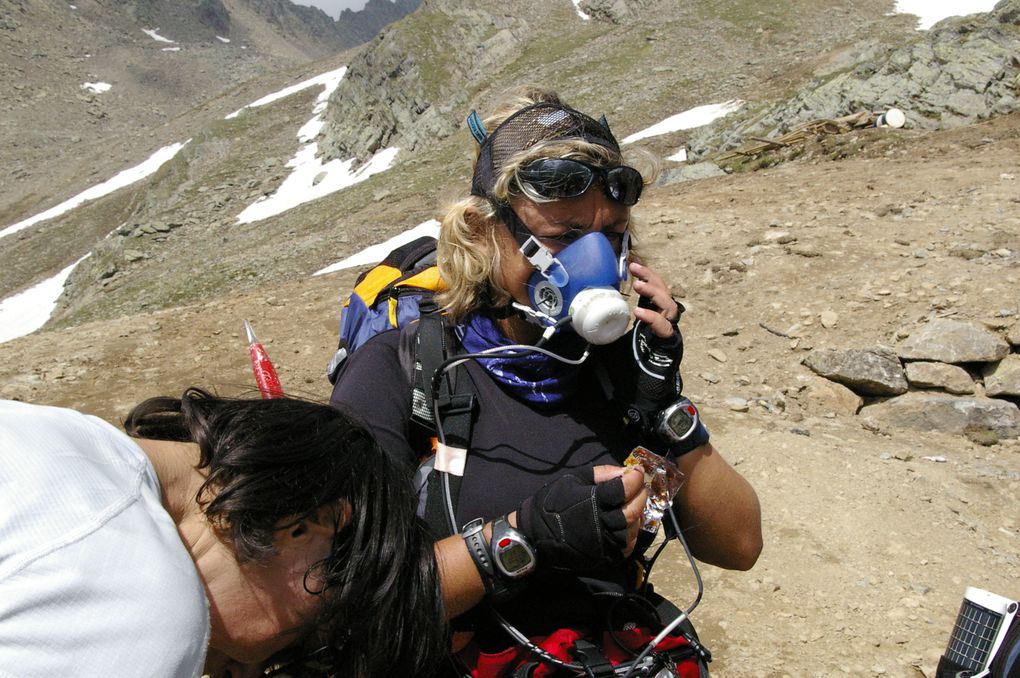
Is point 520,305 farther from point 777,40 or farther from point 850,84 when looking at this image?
point 777,40

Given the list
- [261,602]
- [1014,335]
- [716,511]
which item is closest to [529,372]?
[716,511]

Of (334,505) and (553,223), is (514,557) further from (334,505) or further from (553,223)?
(553,223)

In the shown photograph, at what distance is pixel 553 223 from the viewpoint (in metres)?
2.23

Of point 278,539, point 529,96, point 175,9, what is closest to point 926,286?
point 529,96

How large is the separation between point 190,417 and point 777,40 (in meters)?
39.2

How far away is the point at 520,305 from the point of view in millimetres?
2277

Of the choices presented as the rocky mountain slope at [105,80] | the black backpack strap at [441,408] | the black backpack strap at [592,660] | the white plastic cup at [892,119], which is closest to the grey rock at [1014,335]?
the black backpack strap at [592,660]

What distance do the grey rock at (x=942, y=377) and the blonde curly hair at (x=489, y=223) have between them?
209 inches

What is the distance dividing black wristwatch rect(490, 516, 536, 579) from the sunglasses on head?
108cm

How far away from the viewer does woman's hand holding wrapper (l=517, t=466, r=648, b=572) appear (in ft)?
5.56

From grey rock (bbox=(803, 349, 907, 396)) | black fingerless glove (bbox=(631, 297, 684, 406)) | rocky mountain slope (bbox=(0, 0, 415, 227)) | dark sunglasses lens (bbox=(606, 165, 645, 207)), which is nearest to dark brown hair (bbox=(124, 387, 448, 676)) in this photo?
black fingerless glove (bbox=(631, 297, 684, 406))

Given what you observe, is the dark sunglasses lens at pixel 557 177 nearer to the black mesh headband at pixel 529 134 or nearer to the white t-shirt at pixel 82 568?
the black mesh headband at pixel 529 134

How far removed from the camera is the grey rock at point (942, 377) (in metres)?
6.28

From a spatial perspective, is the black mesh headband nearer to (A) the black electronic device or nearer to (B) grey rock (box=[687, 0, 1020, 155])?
(A) the black electronic device
